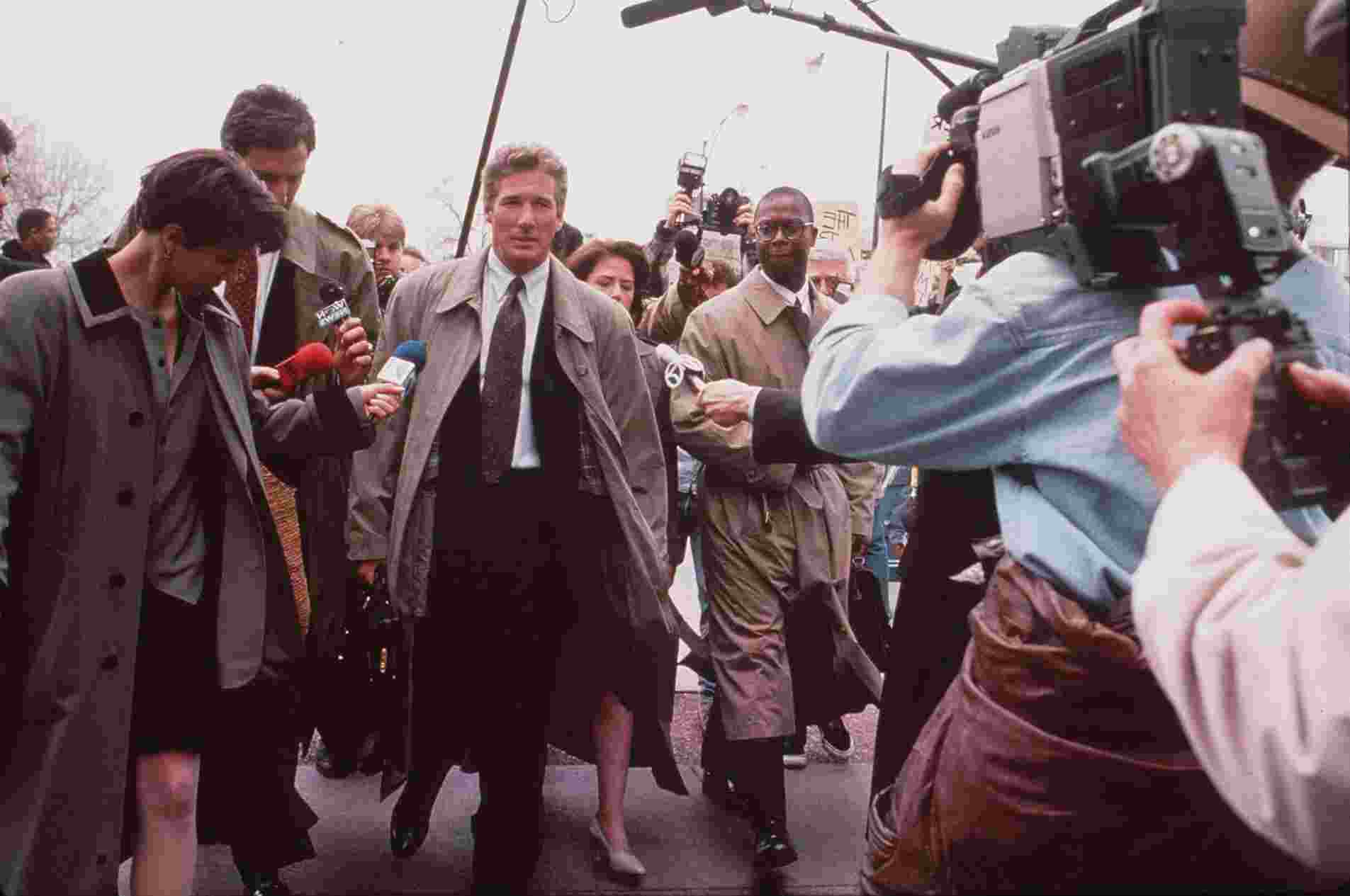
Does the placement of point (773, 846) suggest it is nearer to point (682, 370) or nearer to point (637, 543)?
point (637, 543)

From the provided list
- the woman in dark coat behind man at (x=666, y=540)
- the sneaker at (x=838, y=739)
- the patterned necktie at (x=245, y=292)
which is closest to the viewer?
the patterned necktie at (x=245, y=292)

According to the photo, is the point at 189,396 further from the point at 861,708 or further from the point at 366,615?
the point at 861,708

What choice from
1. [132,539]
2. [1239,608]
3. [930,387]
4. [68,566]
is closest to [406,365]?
[132,539]

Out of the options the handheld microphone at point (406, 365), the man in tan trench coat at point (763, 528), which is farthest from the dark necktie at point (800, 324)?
the handheld microphone at point (406, 365)

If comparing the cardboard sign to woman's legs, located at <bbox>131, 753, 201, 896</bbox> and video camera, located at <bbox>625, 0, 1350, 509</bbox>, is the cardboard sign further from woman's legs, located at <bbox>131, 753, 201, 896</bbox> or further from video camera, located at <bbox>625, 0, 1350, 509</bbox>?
video camera, located at <bbox>625, 0, 1350, 509</bbox>

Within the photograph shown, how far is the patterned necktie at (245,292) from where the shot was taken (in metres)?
4.07

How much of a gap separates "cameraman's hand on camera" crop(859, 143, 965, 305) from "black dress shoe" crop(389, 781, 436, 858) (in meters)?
2.82

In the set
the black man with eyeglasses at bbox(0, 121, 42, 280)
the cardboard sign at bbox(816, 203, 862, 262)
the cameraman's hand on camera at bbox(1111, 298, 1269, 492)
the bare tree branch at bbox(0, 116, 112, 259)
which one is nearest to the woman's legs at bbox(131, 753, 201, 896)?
the black man with eyeglasses at bbox(0, 121, 42, 280)

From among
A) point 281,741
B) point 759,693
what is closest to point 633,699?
point 759,693

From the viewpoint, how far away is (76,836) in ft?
9.45

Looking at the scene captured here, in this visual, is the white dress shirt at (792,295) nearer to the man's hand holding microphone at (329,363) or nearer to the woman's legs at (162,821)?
the man's hand holding microphone at (329,363)

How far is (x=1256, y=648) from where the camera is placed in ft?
3.49

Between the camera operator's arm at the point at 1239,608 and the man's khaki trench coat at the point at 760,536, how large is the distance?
3149mm

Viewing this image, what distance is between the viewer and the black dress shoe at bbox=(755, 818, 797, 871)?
426 centimetres
